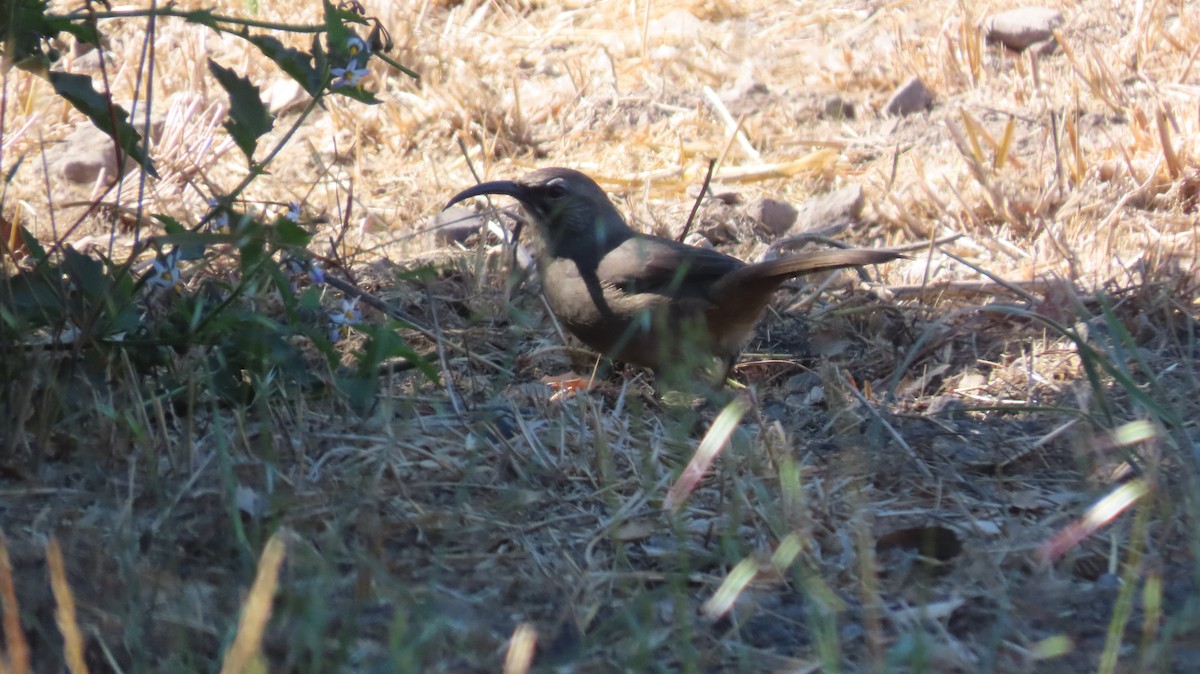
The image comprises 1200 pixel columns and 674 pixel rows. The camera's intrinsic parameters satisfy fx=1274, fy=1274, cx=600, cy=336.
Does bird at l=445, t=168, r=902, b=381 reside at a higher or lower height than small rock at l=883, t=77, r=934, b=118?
higher

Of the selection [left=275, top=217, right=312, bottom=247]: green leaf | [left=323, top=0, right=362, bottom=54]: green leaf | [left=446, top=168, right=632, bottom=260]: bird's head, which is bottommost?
[left=446, top=168, right=632, bottom=260]: bird's head

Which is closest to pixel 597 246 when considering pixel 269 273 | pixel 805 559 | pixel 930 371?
pixel 930 371

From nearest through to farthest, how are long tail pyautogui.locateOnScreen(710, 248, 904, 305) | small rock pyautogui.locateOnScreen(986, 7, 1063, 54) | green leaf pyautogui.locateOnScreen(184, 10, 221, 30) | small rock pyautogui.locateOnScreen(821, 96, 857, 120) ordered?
1. green leaf pyautogui.locateOnScreen(184, 10, 221, 30)
2. long tail pyautogui.locateOnScreen(710, 248, 904, 305)
3. small rock pyautogui.locateOnScreen(821, 96, 857, 120)
4. small rock pyautogui.locateOnScreen(986, 7, 1063, 54)

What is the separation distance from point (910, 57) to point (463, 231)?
112 inches

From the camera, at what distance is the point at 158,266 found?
9.92ft

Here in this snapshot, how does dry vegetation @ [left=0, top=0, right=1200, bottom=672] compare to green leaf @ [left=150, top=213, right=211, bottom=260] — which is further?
green leaf @ [left=150, top=213, right=211, bottom=260]

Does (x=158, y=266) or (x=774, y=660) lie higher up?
(x=158, y=266)

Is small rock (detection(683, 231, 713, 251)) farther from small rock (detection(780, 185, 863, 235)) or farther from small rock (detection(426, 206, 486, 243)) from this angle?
small rock (detection(426, 206, 486, 243))

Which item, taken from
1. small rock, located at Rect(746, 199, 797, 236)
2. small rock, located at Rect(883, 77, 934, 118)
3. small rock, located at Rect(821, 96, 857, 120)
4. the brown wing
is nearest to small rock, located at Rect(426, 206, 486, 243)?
the brown wing

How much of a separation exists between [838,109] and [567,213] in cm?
249

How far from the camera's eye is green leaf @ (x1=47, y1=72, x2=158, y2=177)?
2.83 meters

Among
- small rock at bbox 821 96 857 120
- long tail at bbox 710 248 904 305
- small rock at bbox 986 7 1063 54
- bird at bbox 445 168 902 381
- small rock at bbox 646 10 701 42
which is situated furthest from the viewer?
small rock at bbox 646 10 701 42

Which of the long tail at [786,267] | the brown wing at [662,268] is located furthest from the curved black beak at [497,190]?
the long tail at [786,267]

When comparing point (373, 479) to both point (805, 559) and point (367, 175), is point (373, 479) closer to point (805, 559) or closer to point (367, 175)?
point (805, 559)
